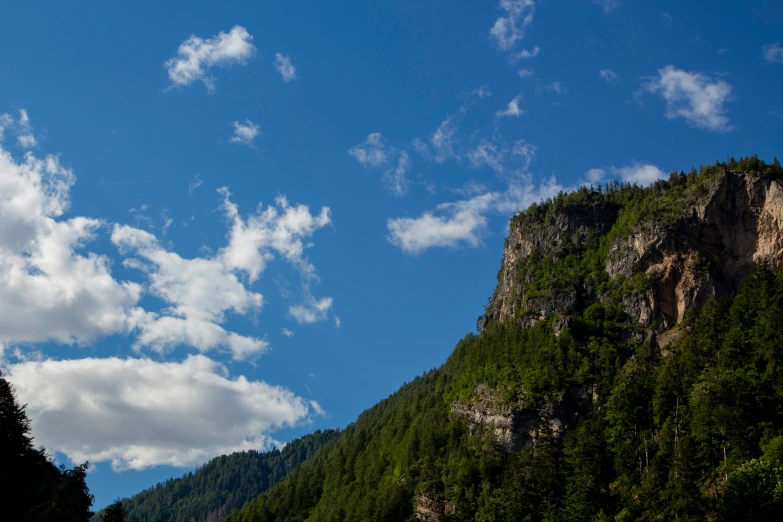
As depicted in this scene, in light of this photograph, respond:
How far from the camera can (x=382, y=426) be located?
16625 centimetres

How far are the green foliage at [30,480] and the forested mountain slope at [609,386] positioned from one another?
56.7 meters

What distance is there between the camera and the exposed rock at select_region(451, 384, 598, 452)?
11456cm

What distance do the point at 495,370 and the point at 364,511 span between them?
→ 3568 centimetres

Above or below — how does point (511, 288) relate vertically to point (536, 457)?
above

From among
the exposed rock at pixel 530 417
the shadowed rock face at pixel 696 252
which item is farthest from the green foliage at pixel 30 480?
the shadowed rock face at pixel 696 252

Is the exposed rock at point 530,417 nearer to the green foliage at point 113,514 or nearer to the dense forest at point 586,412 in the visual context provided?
the dense forest at point 586,412

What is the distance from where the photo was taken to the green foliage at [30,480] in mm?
53406

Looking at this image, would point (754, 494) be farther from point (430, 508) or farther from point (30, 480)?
point (30, 480)

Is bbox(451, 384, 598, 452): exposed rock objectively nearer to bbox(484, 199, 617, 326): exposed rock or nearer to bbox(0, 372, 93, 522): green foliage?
bbox(484, 199, 617, 326): exposed rock

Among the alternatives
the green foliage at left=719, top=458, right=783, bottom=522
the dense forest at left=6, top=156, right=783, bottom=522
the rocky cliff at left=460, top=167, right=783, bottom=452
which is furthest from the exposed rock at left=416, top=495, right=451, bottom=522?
the green foliage at left=719, top=458, right=783, bottom=522

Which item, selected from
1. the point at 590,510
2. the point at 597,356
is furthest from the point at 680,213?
the point at 590,510

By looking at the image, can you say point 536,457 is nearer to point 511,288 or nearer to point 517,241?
point 511,288

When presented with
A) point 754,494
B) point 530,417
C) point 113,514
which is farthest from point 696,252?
point 113,514

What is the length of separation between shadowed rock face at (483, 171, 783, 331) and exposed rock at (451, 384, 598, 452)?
23.1 meters
